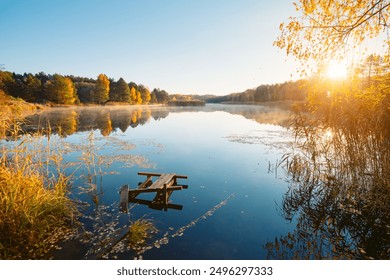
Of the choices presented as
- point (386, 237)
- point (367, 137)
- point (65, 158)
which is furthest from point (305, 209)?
point (65, 158)

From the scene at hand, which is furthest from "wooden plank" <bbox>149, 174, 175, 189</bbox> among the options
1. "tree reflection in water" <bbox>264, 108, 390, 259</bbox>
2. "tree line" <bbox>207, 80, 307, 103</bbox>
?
"tree line" <bbox>207, 80, 307, 103</bbox>

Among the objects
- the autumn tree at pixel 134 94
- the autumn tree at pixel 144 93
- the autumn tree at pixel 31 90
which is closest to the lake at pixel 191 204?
the autumn tree at pixel 31 90

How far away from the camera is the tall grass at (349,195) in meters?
5.88

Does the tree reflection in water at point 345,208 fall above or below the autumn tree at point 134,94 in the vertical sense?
below

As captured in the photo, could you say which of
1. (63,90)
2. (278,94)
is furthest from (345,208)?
(278,94)

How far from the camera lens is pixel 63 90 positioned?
60719 mm

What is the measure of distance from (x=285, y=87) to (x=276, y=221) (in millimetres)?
116159

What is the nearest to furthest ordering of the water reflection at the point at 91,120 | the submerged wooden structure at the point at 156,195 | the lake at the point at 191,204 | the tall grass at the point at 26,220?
the tall grass at the point at 26,220 < the lake at the point at 191,204 < the submerged wooden structure at the point at 156,195 < the water reflection at the point at 91,120

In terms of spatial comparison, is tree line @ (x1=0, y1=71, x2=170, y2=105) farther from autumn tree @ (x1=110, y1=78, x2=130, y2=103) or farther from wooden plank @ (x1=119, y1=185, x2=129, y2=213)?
wooden plank @ (x1=119, y1=185, x2=129, y2=213)

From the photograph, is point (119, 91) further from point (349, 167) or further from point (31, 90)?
point (349, 167)

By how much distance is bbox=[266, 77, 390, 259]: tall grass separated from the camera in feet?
19.3

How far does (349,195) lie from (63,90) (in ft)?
221

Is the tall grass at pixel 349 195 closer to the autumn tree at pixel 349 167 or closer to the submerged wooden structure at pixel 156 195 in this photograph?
the autumn tree at pixel 349 167
